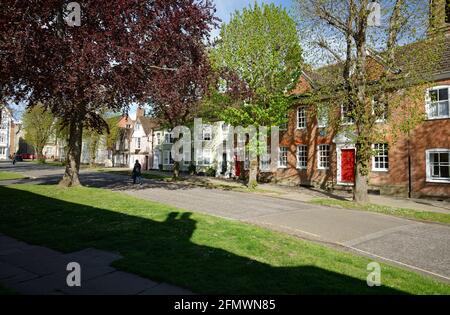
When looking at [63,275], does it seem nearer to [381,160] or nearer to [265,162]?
[381,160]

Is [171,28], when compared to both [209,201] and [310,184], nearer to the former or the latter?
[209,201]

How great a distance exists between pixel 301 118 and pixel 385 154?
7986 millimetres

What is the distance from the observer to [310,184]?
1102 inches

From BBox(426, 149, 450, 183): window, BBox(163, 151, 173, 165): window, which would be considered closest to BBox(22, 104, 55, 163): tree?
BBox(163, 151, 173, 165): window

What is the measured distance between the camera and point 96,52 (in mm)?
14547

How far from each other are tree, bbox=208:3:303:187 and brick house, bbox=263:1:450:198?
8.14ft

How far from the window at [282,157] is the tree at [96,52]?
46.9 feet

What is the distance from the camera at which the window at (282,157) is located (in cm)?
3062

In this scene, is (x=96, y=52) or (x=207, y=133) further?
(x=207, y=133)

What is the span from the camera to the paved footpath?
5125mm

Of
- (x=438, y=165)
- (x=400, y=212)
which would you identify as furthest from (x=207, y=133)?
(x=400, y=212)

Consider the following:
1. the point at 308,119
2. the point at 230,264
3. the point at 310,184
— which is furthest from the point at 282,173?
the point at 230,264

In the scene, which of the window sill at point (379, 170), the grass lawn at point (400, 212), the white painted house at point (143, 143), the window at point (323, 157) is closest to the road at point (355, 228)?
the grass lawn at point (400, 212)

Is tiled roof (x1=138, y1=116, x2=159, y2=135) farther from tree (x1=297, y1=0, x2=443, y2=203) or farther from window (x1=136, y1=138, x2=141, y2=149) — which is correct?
tree (x1=297, y1=0, x2=443, y2=203)
